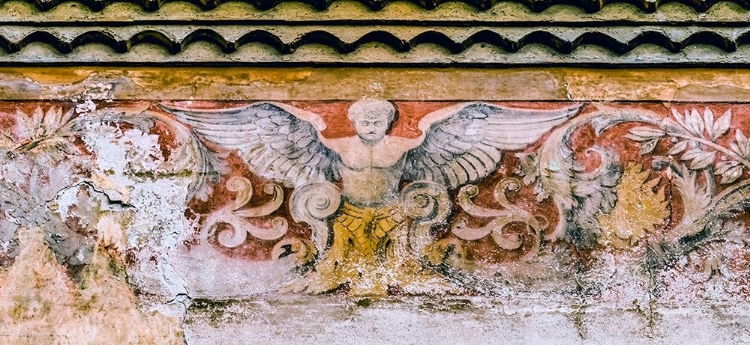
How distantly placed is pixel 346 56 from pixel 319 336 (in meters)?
0.98

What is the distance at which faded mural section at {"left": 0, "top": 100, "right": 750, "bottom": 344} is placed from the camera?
141 inches

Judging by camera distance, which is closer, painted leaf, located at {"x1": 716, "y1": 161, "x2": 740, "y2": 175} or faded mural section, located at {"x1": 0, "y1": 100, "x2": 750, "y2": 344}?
faded mural section, located at {"x1": 0, "y1": 100, "x2": 750, "y2": 344}

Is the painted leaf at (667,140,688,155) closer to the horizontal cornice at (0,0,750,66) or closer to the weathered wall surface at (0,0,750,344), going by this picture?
the weathered wall surface at (0,0,750,344)

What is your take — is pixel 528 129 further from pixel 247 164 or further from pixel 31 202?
pixel 31 202

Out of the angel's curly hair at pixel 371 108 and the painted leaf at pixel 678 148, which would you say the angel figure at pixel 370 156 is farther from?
the painted leaf at pixel 678 148

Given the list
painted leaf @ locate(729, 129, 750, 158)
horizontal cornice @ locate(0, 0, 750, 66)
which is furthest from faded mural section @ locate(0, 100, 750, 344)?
horizontal cornice @ locate(0, 0, 750, 66)

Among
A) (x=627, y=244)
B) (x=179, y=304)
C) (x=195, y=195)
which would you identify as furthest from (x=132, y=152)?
(x=627, y=244)

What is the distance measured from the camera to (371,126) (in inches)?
151

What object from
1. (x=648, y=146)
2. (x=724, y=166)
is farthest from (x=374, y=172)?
(x=724, y=166)

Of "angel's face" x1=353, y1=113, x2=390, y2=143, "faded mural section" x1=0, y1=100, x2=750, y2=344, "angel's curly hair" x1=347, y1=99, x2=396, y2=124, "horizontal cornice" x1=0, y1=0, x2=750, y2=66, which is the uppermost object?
"horizontal cornice" x1=0, y1=0, x2=750, y2=66

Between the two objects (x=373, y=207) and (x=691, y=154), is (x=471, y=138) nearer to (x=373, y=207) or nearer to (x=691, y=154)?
(x=373, y=207)

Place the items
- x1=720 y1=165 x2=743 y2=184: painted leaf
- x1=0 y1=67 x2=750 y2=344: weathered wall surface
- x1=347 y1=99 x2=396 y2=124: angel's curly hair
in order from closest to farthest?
x1=0 y1=67 x2=750 y2=344: weathered wall surface → x1=720 y1=165 x2=743 y2=184: painted leaf → x1=347 y1=99 x2=396 y2=124: angel's curly hair

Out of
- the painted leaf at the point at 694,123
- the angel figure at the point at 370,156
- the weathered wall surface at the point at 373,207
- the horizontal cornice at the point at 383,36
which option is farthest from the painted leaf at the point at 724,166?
the angel figure at the point at 370,156

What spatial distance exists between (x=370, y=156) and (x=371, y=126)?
0.11 m
